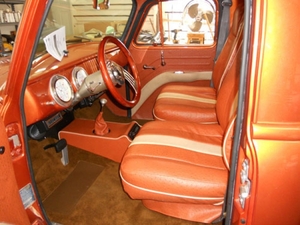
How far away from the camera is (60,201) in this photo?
1.64m

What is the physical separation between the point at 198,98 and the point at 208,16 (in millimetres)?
944

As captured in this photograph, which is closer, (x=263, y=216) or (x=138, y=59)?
(x=263, y=216)

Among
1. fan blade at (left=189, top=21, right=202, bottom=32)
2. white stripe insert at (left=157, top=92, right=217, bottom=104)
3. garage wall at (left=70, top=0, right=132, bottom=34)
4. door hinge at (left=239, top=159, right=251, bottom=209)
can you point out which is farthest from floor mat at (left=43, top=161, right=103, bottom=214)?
fan blade at (left=189, top=21, right=202, bottom=32)

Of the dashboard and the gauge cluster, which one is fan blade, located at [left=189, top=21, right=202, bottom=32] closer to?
the dashboard

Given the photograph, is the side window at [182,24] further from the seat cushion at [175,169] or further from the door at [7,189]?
the door at [7,189]

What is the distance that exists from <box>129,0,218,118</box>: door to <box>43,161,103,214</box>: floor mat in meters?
1.04

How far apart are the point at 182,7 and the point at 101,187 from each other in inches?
74.4

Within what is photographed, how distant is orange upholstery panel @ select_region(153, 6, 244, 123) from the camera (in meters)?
1.77

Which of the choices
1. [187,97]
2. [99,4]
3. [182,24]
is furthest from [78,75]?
[182,24]

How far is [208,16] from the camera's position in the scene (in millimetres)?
2486

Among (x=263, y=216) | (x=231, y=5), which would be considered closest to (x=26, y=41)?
(x=263, y=216)

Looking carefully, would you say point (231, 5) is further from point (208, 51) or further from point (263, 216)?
point (263, 216)

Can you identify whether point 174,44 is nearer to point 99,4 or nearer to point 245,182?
point 99,4

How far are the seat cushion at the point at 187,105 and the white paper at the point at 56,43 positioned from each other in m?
0.79
